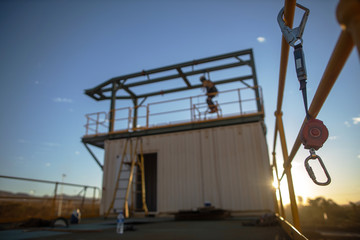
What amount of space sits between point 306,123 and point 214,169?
8637 millimetres

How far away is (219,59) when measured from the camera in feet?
37.5

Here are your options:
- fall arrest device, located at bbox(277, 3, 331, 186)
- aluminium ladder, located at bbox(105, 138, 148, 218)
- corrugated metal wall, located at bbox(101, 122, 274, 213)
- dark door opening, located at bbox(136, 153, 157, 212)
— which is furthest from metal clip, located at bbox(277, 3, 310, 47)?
dark door opening, located at bbox(136, 153, 157, 212)

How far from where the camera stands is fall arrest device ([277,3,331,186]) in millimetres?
1039

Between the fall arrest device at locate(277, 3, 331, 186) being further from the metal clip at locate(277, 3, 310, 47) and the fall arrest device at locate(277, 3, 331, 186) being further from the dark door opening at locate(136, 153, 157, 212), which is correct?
the dark door opening at locate(136, 153, 157, 212)

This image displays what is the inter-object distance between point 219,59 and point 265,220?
8.20 meters

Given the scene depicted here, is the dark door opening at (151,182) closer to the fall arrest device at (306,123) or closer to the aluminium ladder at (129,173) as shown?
the aluminium ladder at (129,173)

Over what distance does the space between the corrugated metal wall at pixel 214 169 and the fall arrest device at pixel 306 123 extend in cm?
A: 810

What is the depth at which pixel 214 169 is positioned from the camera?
941 cm

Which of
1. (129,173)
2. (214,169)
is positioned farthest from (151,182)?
(214,169)

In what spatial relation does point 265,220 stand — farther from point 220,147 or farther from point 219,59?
point 219,59

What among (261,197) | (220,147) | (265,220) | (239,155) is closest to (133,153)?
(220,147)

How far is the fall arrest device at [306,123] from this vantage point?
1.04 meters

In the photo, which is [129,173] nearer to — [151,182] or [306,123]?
[151,182]

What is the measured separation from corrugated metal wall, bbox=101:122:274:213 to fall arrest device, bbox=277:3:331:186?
8.10m
